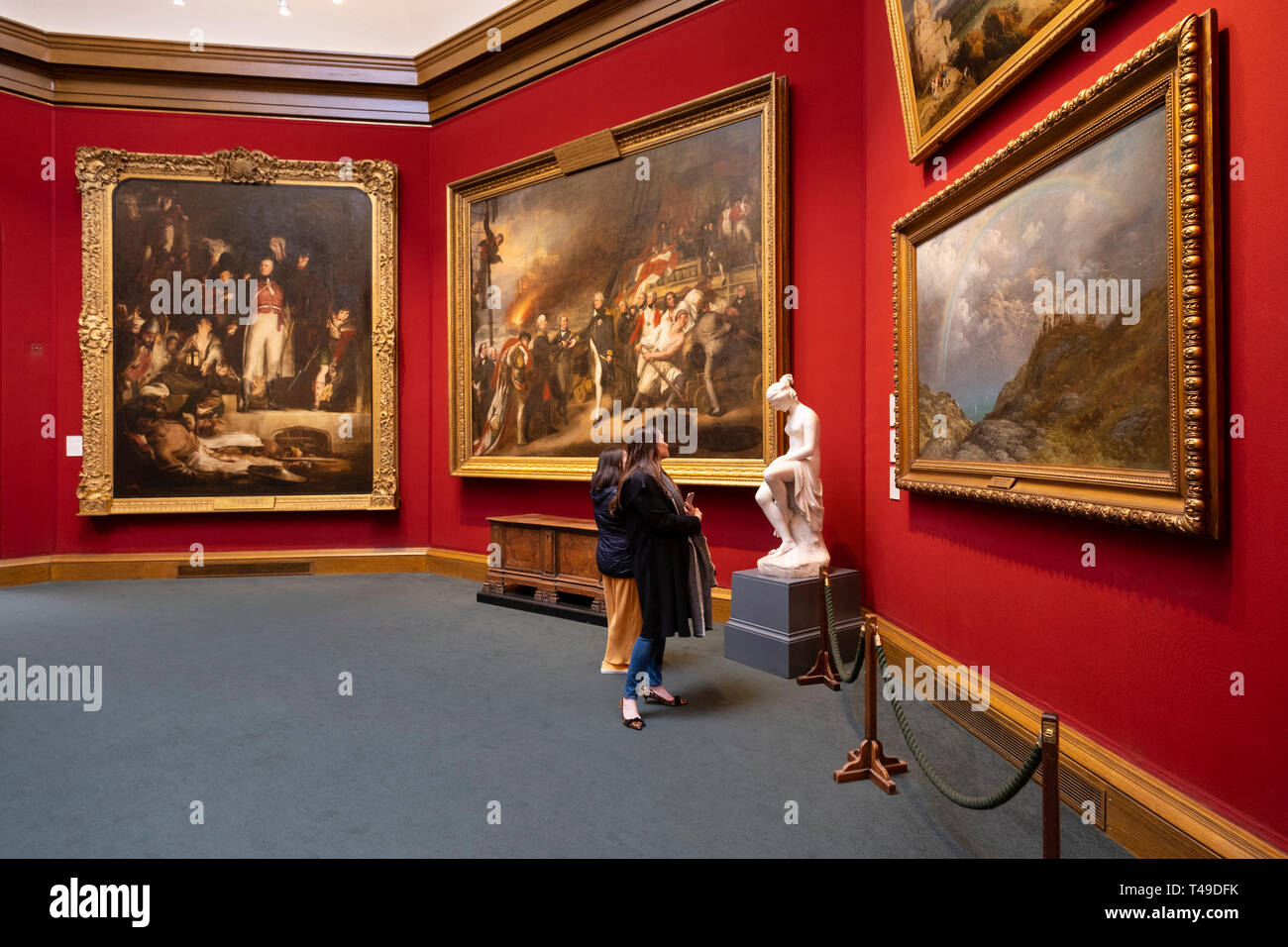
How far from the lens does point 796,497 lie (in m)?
6.22

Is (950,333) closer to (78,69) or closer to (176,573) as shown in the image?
(176,573)

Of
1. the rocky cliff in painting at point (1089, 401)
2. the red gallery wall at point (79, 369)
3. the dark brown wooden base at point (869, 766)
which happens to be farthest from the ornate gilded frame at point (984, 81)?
the red gallery wall at point (79, 369)

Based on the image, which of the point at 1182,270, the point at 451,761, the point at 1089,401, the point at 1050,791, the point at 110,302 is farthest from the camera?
the point at 110,302

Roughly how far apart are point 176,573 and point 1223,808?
464 inches

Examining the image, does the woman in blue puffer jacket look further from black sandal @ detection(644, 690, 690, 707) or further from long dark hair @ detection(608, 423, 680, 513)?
black sandal @ detection(644, 690, 690, 707)

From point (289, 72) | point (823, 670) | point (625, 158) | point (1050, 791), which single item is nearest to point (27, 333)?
point (289, 72)

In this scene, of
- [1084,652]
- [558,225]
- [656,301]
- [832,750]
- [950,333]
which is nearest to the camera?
[1084,652]

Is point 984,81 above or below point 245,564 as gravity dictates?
above

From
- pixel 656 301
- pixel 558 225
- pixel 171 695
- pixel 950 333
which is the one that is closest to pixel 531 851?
pixel 171 695

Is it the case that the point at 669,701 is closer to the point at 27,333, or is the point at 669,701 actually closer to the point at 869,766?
the point at 869,766

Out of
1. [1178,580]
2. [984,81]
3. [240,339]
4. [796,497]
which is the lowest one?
[1178,580]

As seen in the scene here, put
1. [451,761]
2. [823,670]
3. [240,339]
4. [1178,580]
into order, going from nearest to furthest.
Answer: [1178,580]
[451,761]
[823,670]
[240,339]

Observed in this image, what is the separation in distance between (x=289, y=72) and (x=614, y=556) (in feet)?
32.3

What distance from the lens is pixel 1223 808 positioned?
2.73m
